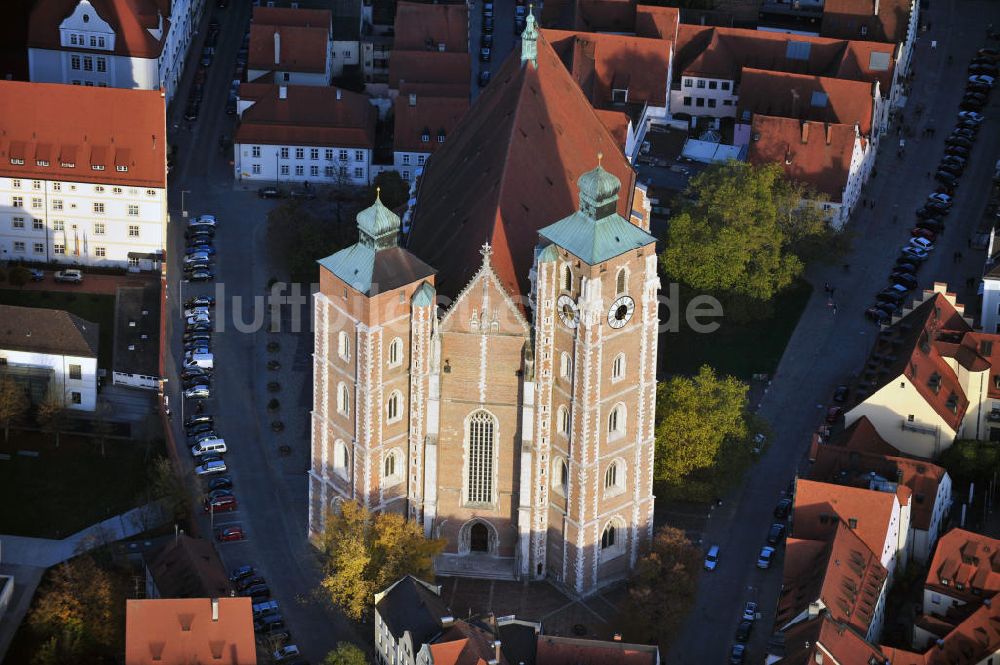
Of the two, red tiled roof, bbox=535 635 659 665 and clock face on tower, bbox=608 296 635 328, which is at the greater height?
clock face on tower, bbox=608 296 635 328

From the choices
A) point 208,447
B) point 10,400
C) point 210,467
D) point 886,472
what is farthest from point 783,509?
point 10,400

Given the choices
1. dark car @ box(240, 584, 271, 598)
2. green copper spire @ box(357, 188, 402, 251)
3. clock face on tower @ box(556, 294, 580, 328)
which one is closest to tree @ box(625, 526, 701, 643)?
clock face on tower @ box(556, 294, 580, 328)

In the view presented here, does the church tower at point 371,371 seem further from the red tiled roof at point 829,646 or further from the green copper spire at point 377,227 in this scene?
the red tiled roof at point 829,646

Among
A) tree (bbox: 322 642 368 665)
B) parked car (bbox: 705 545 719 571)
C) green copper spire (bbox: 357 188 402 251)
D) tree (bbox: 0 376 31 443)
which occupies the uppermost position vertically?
green copper spire (bbox: 357 188 402 251)

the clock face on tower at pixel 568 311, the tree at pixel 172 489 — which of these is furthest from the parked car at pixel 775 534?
the tree at pixel 172 489

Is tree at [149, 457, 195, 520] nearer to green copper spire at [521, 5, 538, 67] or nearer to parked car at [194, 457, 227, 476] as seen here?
parked car at [194, 457, 227, 476]

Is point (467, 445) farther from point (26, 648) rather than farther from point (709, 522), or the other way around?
point (26, 648)
